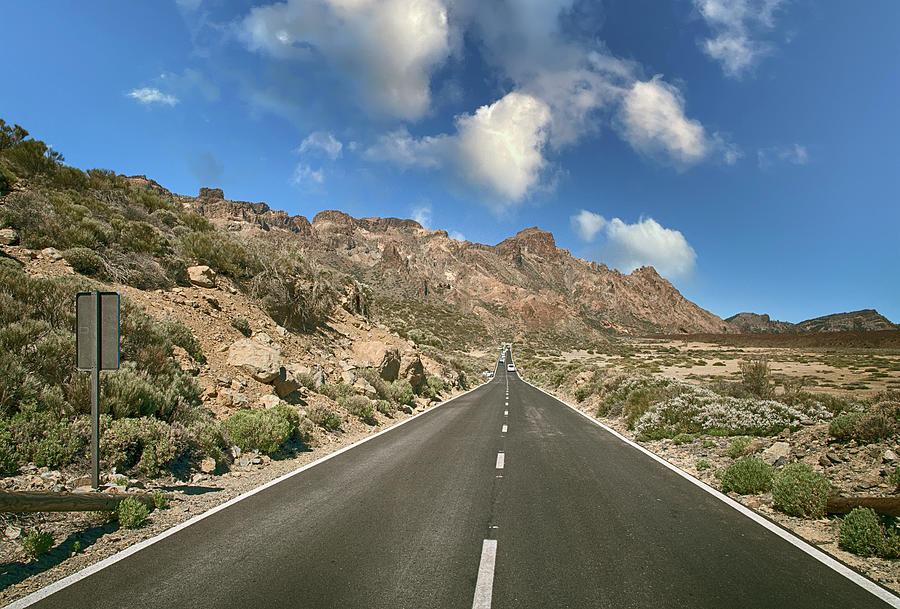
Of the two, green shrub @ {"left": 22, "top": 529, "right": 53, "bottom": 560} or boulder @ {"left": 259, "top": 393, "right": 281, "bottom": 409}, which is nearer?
green shrub @ {"left": 22, "top": 529, "right": 53, "bottom": 560}

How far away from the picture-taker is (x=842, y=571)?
4348mm

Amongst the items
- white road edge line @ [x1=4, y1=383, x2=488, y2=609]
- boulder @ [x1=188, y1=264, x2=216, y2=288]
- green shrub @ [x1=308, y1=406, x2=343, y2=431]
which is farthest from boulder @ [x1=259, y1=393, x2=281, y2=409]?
boulder @ [x1=188, y1=264, x2=216, y2=288]

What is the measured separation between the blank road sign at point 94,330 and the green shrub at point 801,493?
8946 mm

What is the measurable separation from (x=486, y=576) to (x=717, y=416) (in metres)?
10.5

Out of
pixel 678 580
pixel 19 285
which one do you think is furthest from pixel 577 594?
pixel 19 285

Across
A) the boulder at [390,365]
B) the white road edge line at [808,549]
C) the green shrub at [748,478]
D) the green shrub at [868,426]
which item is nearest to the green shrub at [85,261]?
the boulder at [390,365]

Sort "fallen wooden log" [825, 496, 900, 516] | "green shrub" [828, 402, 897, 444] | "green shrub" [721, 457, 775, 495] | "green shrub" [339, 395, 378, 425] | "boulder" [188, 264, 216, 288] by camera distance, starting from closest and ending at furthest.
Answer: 1. "fallen wooden log" [825, 496, 900, 516]
2. "green shrub" [721, 457, 775, 495]
3. "green shrub" [828, 402, 897, 444]
4. "green shrub" [339, 395, 378, 425]
5. "boulder" [188, 264, 216, 288]

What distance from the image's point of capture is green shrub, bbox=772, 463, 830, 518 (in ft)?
19.7

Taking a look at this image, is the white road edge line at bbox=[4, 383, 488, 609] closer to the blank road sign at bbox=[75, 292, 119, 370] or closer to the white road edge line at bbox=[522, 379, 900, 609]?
the blank road sign at bbox=[75, 292, 119, 370]

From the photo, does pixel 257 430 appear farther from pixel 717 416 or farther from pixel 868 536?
pixel 717 416

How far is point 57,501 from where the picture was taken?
Result: 15.3 ft

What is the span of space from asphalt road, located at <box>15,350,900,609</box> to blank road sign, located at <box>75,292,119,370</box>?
2.38 metres

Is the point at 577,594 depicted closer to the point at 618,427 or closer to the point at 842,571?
the point at 842,571

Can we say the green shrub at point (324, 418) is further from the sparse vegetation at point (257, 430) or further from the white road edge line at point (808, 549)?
the white road edge line at point (808, 549)
